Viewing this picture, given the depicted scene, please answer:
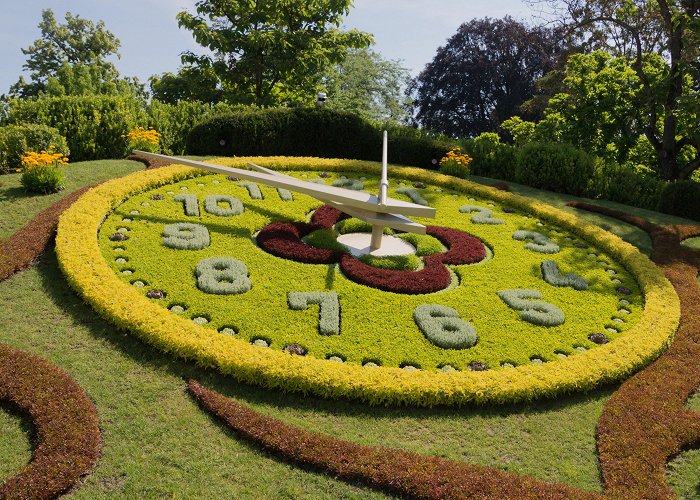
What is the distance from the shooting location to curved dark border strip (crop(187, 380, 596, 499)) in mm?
5137

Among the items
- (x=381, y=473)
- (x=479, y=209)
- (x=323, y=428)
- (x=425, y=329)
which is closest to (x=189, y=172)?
(x=479, y=209)

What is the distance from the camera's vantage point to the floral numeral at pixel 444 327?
723cm

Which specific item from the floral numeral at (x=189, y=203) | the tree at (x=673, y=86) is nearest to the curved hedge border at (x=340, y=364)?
the floral numeral at (x=189, y=203)

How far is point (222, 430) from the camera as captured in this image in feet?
18.4

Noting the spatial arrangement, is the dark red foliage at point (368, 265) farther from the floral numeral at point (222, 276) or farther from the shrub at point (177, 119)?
the shrub at point (177, 119)

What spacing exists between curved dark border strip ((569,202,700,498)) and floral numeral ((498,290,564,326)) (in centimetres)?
123

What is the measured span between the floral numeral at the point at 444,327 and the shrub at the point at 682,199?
866cm

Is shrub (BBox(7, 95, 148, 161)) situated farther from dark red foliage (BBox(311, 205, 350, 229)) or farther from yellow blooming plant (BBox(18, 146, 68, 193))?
dark red foliage (BBox(311, 205, 350, 229))

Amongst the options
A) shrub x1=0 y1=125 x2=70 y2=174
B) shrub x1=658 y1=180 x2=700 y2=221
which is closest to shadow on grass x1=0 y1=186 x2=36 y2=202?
shrub x1=0 y1=125 x2=70 y2=174

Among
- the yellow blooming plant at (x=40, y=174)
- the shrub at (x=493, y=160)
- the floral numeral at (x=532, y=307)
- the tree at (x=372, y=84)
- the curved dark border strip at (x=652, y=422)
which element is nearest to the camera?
the curved dark border strip at (x=652, y=422)

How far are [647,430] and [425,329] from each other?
8.13 ft

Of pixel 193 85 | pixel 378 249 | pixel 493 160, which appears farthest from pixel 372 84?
pixel 378 249

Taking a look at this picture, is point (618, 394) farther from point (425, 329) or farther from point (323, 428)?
point (323, 428)

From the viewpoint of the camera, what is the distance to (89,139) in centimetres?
1448
